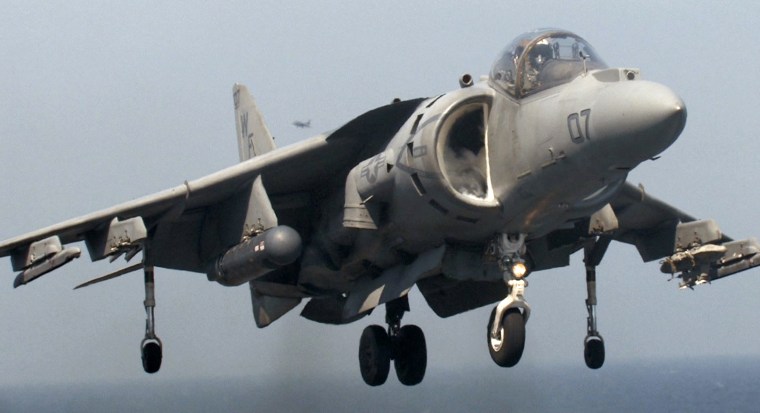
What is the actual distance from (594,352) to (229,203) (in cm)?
473

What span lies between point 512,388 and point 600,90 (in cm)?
1551

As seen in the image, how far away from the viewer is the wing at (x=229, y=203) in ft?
51.3

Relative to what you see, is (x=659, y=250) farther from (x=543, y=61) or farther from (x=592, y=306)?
(x=543, y=61)

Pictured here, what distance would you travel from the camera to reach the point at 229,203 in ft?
54.3

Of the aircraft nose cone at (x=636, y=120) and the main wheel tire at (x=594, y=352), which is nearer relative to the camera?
the aircraft nose cone at (x=636, y=120)

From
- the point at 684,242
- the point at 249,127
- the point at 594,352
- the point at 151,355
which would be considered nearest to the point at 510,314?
the point at 594,352

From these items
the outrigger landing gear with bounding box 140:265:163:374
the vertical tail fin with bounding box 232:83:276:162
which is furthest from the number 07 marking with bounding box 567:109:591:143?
the vertical tail fin with bounding box 232:83:276:162

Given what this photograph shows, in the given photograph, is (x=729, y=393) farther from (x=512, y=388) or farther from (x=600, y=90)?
(x=600, y=90)

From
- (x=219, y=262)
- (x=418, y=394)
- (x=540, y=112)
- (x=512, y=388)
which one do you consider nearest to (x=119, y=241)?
(x=219, y=262)

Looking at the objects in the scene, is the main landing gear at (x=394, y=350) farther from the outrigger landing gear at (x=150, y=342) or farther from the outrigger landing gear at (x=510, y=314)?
the outrigger landing gear at (x=510, y=314)

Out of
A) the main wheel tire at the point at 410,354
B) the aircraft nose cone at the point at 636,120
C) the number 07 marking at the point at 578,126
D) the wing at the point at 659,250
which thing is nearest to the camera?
the aircraft nose cone at the point at 636,120

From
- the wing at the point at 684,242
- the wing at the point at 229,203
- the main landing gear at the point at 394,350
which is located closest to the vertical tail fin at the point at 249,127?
the wing at the point at 229,203

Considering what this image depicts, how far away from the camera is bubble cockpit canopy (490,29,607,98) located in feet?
45.1

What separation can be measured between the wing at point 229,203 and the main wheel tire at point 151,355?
110 cm
